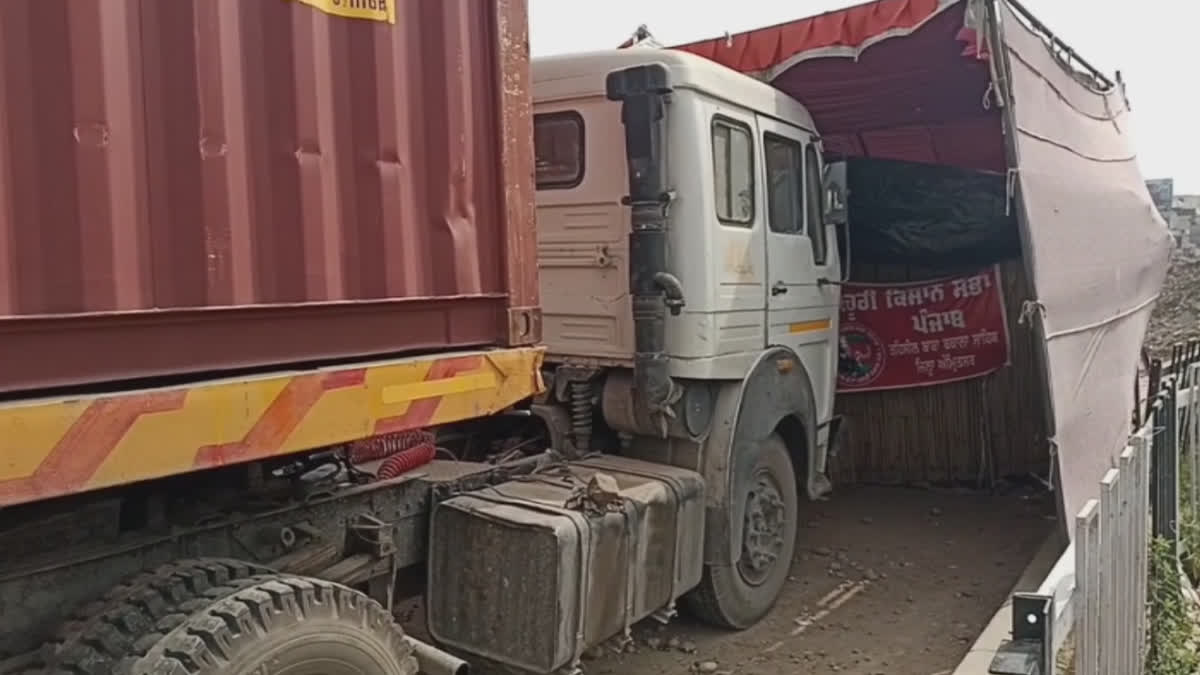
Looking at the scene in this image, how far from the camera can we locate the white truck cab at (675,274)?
15.8ft

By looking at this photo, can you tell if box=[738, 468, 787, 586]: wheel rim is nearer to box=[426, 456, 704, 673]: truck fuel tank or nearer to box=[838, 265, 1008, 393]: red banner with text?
box=[426, 456, 704, 673]: truck fuel tank

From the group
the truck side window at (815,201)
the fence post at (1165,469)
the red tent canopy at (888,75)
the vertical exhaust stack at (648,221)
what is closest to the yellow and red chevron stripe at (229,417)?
the vertical exhaust stack at (648,221)

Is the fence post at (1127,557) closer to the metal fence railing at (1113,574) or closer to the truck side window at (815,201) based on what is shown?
the metal fence railing at (1113,574)

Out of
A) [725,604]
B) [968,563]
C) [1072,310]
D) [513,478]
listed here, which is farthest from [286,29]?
[968,563]

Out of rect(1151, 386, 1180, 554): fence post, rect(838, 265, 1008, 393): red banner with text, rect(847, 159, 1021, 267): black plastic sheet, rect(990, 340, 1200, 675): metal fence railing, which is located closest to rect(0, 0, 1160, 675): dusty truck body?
rect(990, 340, 1200, 675): metal fence railing

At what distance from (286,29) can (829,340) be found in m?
4.49

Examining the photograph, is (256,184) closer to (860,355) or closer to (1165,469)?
(1165,469)

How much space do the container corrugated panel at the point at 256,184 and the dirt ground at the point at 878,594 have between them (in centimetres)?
247

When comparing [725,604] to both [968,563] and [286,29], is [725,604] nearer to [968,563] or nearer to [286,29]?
[968,563]

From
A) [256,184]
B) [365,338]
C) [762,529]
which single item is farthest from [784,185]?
[256,184]

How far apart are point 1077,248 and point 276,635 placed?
18.6ft

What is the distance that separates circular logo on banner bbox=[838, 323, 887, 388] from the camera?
8.75m

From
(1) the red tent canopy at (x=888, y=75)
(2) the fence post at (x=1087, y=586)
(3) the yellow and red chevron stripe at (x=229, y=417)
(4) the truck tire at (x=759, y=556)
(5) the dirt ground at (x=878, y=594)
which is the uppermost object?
(1) the red tent canopy at (x=888, y=75)

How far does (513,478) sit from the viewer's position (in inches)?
178
